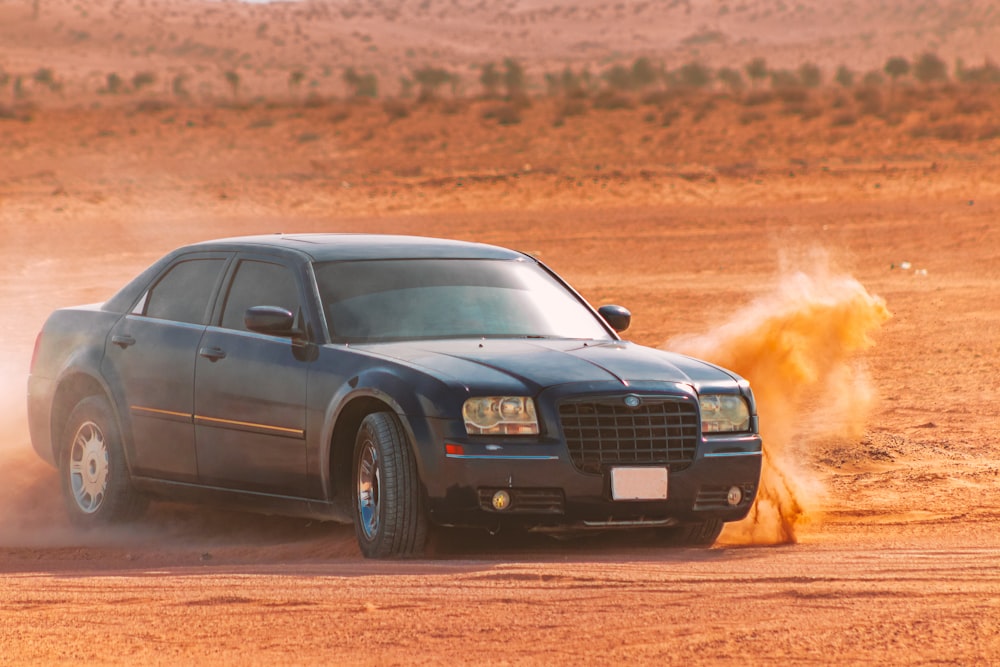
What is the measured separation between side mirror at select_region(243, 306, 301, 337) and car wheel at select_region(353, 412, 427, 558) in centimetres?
75

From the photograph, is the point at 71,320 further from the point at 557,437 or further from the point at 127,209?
the point at 127,209

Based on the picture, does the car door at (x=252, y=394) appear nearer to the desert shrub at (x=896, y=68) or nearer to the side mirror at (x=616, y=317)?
the side mirror at (x=616, y=317)

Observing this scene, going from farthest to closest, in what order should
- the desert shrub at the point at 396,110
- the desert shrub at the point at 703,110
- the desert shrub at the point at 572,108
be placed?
1. the desert shrub at the point at 396,110
2. the desert shrub at the point at 572,108
3. the desert shrub at the point at 703,110

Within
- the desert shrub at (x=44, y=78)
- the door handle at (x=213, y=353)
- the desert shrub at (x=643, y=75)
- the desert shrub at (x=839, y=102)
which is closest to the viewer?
the door handle at (x=213, y=353)

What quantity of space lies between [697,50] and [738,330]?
9824 centimetres

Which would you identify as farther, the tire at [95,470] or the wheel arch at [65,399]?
the wheel arch at [65,399]

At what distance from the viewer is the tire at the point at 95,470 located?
933 centimetres

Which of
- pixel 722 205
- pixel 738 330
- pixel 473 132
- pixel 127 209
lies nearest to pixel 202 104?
pixel 473 132

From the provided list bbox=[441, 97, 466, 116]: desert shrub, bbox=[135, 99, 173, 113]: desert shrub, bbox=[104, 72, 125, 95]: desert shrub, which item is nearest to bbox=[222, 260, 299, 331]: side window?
bbox=[441, 97, 466, 116]: desert shrub

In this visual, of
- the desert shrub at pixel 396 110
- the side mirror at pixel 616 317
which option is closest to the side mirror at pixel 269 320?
the side mirror at pixel 616 317

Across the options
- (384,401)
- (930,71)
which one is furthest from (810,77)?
(384,401)

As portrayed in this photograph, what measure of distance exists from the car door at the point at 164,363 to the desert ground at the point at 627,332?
50 centimetres

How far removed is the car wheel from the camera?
24.9 feet

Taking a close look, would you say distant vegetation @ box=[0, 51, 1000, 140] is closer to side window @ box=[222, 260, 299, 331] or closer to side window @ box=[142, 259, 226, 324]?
side window @ box=[142, 259, 226, 324]
